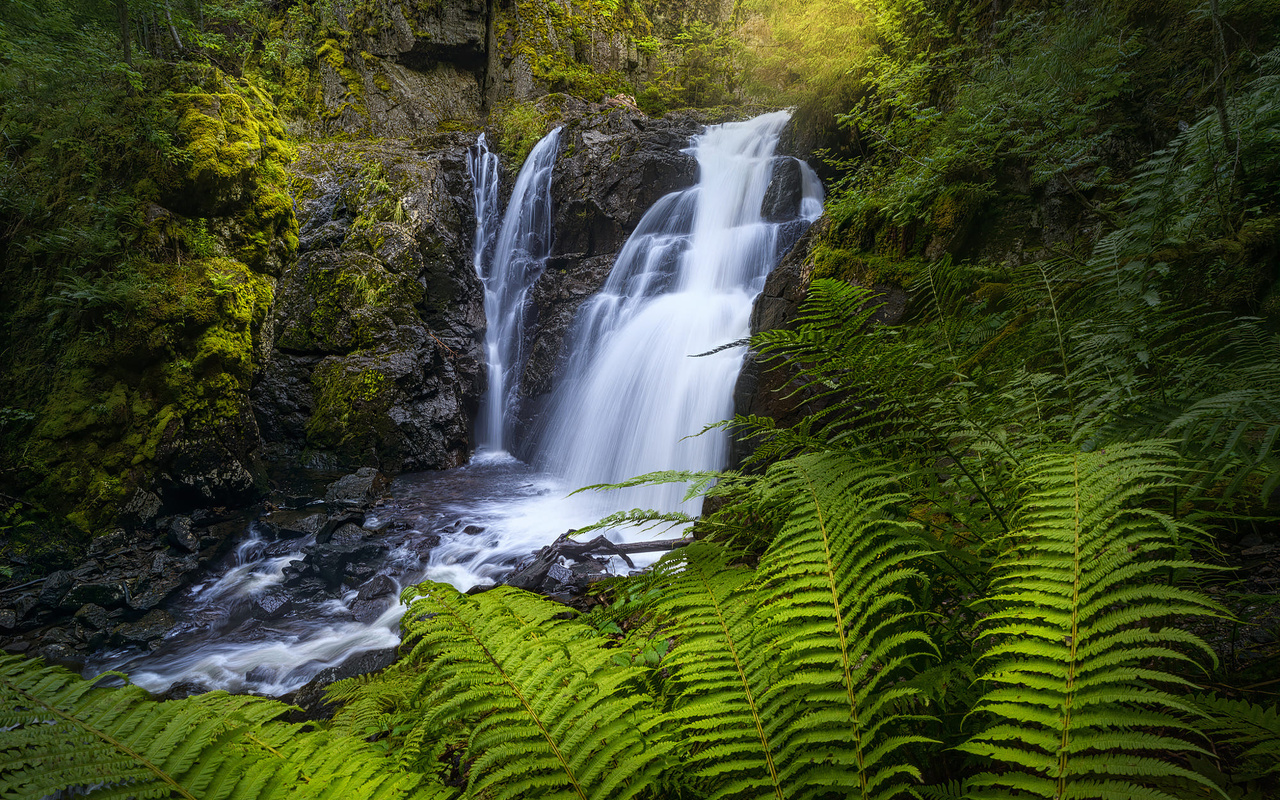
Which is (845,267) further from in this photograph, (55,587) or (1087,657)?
(55,587)

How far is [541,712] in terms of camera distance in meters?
1.07

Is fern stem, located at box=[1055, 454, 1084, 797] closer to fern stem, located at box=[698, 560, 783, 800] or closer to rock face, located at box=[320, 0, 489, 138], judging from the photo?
fern stem, located at box=[698, 560, 783, 800]

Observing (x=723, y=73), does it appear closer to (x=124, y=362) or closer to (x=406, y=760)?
(x=124, y=362)

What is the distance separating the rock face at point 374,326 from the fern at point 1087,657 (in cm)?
1074

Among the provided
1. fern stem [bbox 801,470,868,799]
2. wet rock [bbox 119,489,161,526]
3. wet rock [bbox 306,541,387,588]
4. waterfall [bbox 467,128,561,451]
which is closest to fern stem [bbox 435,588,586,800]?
fern stem [bbox 801,470,868,799]

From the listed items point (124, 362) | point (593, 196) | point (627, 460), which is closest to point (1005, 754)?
point (627, 460)

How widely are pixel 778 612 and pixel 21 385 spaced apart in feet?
35.8

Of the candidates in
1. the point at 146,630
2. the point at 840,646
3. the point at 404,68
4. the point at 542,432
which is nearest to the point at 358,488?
the point at 146,630

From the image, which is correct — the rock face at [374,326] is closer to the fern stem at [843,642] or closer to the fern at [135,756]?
the fern at [135,756]

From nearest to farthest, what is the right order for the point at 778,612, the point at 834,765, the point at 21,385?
the point at 834,765 < the point at 778,612 < the point at 21,385

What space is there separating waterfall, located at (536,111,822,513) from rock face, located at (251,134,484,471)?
8.69 ft

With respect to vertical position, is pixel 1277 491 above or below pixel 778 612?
above

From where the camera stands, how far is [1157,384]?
1.69 m

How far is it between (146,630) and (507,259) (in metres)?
10.7
